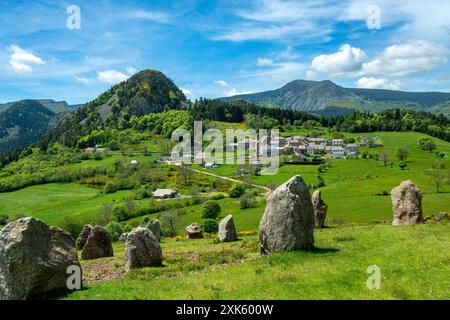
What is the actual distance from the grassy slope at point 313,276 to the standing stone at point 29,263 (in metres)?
1.40

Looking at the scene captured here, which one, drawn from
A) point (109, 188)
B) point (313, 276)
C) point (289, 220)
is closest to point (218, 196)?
point (109, 188)

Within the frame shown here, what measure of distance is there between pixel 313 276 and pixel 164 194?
122572 millimetres

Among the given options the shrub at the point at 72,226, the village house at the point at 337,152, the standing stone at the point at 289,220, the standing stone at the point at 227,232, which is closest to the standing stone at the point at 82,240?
the standing stone at the point at 227,232

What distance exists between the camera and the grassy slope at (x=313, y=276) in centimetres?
1520

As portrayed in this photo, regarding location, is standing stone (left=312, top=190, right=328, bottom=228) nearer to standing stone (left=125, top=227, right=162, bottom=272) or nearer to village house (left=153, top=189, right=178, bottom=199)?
standing stone (left=125, top=227, right=162, bottom=272)

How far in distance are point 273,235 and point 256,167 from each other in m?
140

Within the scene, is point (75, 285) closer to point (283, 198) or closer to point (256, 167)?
point (283, 198)

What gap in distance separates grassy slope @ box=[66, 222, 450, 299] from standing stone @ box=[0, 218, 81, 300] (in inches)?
54.9

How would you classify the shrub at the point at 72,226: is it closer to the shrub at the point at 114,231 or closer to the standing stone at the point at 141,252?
the shrub at the point at 114,231

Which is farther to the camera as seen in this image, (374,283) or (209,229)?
(209,229)

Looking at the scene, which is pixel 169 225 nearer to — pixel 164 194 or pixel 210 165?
pixel 164 194

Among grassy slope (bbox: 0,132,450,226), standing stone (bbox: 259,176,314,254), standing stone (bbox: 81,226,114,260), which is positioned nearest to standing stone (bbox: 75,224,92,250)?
standing stone (bbox: 81,226,114,260)

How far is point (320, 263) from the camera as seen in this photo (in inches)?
780
